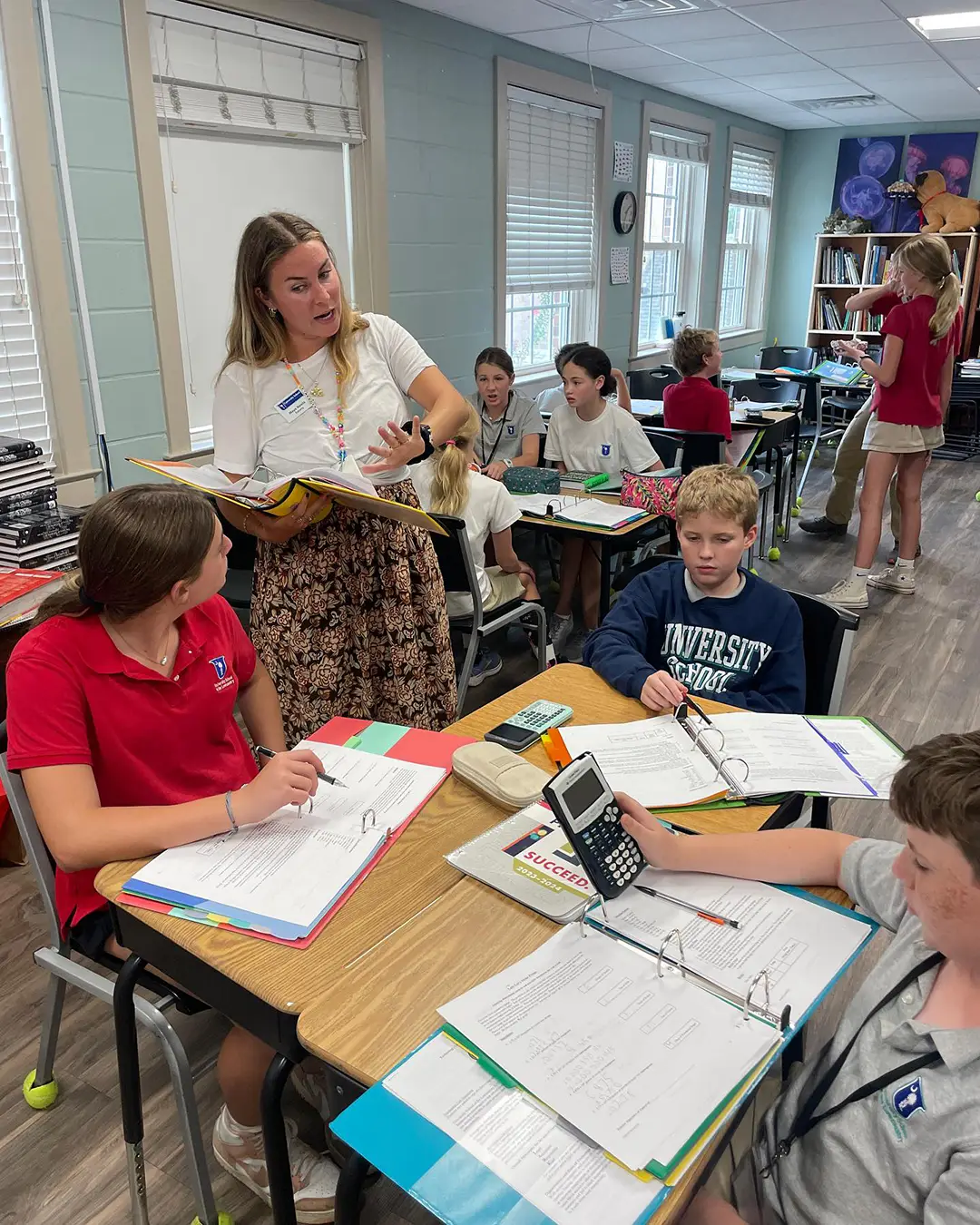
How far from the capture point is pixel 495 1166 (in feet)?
2.58

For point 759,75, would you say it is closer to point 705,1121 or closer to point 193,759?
point 193,759

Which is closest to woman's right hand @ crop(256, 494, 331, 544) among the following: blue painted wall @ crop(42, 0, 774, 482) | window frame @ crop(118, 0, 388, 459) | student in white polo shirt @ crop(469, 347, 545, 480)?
blue painted wall @ crop(42, 0, 774, 482)

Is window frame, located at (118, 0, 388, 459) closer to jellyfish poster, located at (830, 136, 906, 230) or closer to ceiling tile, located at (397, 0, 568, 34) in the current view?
ceiling tile, located at (397, 0, 568, 34)

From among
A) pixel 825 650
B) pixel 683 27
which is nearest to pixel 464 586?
pixel 825 650

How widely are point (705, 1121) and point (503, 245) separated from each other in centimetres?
496

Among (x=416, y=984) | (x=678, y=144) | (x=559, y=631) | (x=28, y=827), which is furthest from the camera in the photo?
(x=678, y=144)

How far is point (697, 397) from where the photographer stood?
14.8 feet

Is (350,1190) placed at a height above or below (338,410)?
below

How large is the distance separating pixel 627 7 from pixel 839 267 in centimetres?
536

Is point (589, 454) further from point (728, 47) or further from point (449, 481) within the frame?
point (728, 47)

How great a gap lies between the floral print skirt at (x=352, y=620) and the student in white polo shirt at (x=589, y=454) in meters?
1.80

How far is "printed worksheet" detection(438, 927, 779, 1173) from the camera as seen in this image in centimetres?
83

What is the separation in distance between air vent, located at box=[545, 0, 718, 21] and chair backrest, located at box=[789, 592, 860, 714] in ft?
11.6

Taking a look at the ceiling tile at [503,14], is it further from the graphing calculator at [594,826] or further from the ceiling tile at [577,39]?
the graphing calculator at [594,826]
